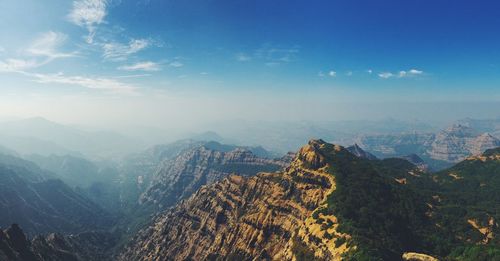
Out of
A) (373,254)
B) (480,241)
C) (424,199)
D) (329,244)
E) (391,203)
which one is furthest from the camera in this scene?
(424,199)

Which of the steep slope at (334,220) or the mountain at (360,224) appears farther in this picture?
the steep slope at (334,220)

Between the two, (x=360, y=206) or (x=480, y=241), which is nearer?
(x=480, y=241)

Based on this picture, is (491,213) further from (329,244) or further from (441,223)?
(329,244)

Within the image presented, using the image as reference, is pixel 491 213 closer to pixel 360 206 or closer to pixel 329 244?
pixel 360 206

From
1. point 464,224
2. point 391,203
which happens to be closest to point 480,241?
point 464,224

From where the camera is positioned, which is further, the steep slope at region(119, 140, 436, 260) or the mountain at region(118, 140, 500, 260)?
the steep slope at region(119, 140, 436, 260)

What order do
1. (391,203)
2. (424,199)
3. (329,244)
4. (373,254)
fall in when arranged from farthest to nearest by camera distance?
1. (424,199)
2. (391,203)
3. (329,244)
4. (373,254)

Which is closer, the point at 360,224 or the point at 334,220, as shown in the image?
the point at 360,224

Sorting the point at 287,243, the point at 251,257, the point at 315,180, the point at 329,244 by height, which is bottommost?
the point at 251,257

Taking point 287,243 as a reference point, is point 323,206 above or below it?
above
